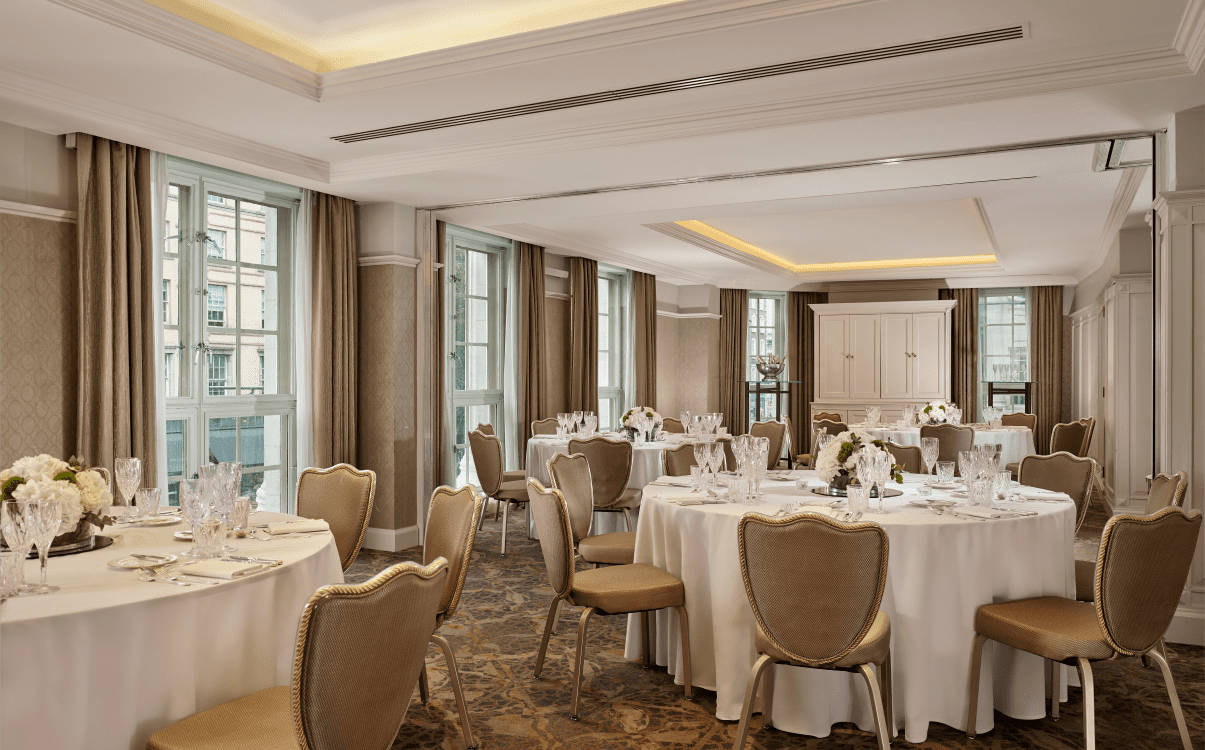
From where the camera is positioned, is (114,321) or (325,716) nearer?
(325,716)

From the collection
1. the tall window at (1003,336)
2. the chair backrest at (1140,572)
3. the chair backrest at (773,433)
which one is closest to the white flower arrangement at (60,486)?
the chair backrest at (1140,572)

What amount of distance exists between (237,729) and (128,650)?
1.13ft

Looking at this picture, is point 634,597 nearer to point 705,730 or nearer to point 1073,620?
point 705,730

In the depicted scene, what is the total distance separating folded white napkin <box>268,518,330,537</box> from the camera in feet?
10.1

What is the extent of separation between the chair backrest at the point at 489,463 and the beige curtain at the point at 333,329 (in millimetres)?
1040

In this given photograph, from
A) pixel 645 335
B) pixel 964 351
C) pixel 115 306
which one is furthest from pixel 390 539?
pixel 964 351

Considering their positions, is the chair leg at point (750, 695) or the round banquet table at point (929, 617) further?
the round banquet table at point (929, 617)

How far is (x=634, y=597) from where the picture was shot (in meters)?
3.48

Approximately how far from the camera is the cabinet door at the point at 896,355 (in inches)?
476

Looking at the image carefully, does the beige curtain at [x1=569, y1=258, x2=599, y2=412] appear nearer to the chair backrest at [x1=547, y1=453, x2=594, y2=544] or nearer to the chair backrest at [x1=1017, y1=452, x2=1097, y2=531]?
the chair backrest at [x1=547, y1=453, x2=594, y2=544]

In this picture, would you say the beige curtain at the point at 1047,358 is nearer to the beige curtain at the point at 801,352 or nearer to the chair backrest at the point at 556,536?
the beige curtain at the point at 801,352

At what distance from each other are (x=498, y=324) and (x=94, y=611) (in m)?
6.81

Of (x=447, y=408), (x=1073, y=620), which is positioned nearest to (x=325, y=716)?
(x=1073, y=620)

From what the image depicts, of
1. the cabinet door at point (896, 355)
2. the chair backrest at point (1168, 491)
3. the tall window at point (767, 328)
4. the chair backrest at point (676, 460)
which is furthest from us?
the tall window at point (767, 328)
